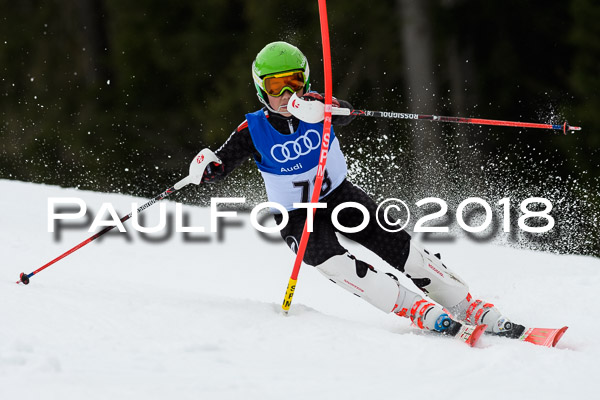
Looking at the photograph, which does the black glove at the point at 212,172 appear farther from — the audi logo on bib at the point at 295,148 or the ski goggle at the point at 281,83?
the ski goggle at the point at 281,83

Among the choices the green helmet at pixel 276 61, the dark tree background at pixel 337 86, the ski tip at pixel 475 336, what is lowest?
the ski tip at pixel 475 336

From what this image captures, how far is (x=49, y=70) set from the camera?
63.8 feet

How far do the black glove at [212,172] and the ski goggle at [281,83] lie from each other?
47 centimetres

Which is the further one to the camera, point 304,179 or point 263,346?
point 304,179

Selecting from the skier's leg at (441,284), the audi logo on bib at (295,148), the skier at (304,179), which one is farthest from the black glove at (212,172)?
the skier's leg at (441,284)

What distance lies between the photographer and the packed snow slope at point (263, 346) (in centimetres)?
259

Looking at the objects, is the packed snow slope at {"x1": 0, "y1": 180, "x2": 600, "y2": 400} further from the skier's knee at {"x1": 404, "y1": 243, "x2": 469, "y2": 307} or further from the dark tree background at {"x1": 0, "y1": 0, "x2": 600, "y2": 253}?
the dark tree background at {"x1": 0, "y1": 0, "x2": 600, "y2": 253}

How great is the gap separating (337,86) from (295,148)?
10485mm

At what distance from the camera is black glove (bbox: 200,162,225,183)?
4.02 metres

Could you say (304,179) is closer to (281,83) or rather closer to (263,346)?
(281,83)

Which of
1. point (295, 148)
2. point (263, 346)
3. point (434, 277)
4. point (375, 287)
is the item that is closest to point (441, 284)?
point (434, 277)

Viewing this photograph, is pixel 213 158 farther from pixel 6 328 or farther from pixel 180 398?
pixel 180 398

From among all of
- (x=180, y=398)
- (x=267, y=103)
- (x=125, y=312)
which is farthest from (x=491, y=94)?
(x=180, y=398)

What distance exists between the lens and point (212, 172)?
4.03 m
